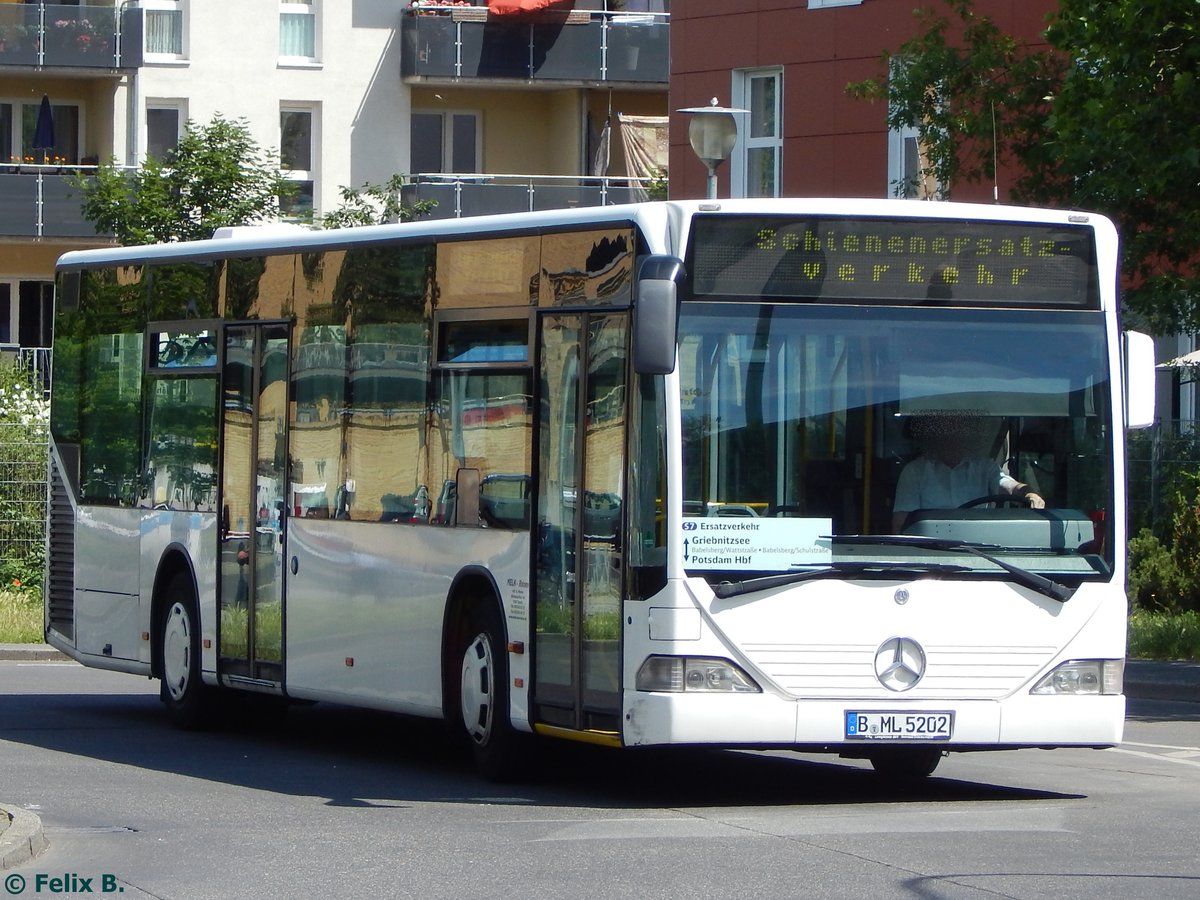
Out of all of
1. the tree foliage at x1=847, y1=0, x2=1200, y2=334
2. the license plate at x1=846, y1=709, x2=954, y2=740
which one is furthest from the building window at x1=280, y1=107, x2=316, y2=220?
the license plate at x1=846, y1=709, x2=954, y2=740

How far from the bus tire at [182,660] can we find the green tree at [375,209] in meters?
19.7

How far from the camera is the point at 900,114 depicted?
25.8m

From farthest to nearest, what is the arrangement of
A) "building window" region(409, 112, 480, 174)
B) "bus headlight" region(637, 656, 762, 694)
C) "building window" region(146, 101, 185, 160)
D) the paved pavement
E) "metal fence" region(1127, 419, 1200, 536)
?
1. "building window" region(409, 112, 480, 174)
2. "building window" region(146, 101, 185, 160)
3. "metal fence" region(1127, 419, 1200, 536)
4. "bus headlight" region(637, 656, 762, 694)
5. the paved pavement

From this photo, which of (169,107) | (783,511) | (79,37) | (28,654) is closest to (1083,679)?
(783,511)

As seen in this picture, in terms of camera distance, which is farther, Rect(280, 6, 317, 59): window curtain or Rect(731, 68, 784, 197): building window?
Rect(280, 6, 317, 59): window curtain

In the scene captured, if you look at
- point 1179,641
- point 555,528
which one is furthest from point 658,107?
point 555,528

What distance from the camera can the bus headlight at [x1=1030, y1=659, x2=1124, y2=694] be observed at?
11805 millimetres

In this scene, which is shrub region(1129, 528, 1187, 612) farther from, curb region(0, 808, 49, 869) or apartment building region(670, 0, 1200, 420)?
curb region(0, 808, 49, 869)

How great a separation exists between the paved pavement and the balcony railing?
2274 centimetres

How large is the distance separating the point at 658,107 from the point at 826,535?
3906 centimetres

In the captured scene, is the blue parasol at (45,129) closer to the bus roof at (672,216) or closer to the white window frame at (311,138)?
the white window frame at (311,138)

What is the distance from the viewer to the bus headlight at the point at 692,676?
1127cm

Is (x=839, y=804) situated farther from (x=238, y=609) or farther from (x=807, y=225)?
(x=238, y=609)

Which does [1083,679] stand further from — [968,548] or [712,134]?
[712,134]
